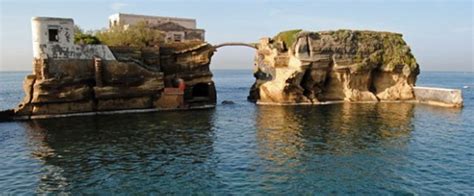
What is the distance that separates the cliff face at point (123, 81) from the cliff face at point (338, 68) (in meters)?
12.5

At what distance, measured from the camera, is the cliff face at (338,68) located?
65.8 meters

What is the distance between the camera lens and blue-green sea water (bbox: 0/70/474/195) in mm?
24750

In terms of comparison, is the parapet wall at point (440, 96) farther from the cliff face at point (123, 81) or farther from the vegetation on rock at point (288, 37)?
the cliff face at point (123, 81)

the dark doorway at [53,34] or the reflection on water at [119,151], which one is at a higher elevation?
the dark doorway at [53,34]

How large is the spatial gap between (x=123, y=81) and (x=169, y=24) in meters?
35.1

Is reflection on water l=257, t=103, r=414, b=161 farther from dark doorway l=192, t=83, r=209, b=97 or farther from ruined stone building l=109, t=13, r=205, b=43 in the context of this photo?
ruined stone building l=109, t=13, r=205, b=43

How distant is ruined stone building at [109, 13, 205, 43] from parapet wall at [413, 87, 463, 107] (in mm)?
48113

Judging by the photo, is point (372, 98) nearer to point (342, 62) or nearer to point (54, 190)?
point (342, 62)

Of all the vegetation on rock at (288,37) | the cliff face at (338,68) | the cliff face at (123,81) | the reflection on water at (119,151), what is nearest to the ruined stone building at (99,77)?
the cliff face at (123,81)

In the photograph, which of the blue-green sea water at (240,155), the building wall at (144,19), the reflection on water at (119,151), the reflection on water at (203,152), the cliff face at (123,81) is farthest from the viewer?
the building wall at (144,19)

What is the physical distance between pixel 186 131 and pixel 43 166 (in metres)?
16.1

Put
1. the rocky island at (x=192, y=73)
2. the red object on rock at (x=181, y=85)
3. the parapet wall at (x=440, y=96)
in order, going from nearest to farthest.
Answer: the rocky island at (x=192, y=73), the red object on rock at (x=181, y=85), the parapet wall at (x=440, y=96)

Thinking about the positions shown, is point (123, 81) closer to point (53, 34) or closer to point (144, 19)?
point (53, 34)

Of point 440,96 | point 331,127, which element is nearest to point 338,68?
point 440,96
